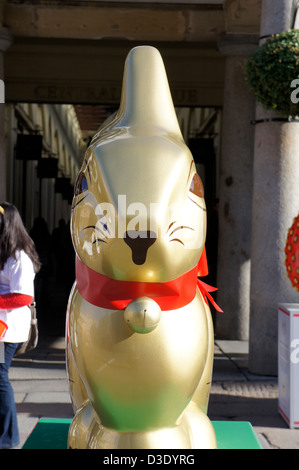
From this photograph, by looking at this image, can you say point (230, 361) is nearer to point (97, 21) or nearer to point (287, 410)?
point (287, 410)

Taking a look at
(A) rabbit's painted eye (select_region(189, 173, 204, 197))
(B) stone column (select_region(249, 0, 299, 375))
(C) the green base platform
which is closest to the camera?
(A) rabbit's painted eye (select_region(189, 173, 204, 197))

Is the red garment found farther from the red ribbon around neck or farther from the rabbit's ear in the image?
the rabbit's ear

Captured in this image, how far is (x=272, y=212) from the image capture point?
620cm

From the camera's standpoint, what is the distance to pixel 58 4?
27.2ft

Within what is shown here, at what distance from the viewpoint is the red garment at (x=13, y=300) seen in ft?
12.6

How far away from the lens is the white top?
3.86m

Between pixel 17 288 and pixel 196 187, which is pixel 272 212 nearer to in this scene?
pixel 17 288

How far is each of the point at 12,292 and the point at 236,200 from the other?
4.94 meters

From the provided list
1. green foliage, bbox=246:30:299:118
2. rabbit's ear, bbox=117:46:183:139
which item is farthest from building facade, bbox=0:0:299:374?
rabbit's ear, bbox=117:46:183:139

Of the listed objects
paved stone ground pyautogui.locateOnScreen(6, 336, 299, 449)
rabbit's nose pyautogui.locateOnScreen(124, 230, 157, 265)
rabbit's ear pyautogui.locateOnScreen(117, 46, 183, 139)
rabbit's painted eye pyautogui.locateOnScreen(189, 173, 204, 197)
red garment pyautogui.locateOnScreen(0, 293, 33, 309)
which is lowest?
paved stone ground pyautogui.locateOnScreen(6, 336, 299, 449)

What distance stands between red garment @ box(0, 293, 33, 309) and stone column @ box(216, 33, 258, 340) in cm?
479

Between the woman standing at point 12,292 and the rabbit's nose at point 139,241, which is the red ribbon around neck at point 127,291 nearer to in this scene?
the rabbit's nose at point 139,241

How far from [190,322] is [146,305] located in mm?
227

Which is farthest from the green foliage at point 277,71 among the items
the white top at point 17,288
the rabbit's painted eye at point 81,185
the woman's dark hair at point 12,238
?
the rabbit's painted eye at point 81,185
